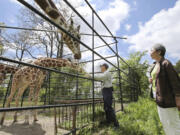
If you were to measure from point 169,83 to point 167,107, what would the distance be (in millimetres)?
267

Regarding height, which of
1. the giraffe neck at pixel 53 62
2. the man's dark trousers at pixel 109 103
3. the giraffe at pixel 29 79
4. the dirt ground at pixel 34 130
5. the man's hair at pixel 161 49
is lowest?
the dirt ground at pixel 34 130

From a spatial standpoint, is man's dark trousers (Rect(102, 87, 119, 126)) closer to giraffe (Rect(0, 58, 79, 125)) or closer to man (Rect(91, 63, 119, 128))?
man (Rect(91, 63, 119, 128))

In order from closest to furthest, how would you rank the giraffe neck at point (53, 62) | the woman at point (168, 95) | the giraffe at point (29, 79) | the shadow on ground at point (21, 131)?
the woman at point (168, 95)
the shadow on ground at point (21, 131)
the giraffe at point (29, 79)
the giraffe neck at point (53, 62)

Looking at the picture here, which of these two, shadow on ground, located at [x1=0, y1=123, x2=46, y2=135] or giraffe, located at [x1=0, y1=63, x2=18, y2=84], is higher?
giraffe, located at [x1=0, y1=63, x2=18, y2=84]

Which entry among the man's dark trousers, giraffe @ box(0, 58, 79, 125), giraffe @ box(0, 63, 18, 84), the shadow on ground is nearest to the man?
the man's dark trousers

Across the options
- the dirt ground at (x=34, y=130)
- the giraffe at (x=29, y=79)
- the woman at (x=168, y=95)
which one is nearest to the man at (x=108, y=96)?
the dirt ground at (x=34, y=130)

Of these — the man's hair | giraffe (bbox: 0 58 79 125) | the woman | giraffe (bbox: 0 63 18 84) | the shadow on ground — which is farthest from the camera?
giraffe (bbox: 0 58 79 125)

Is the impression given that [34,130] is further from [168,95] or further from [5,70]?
[168,95]

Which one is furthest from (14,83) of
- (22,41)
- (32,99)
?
(22,41)

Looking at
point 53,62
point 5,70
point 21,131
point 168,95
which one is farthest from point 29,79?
point 168,95

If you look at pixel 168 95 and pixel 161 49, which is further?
pixel 161 49

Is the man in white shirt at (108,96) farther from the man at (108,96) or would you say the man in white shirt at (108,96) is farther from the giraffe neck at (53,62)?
the giraffe neck at (53,62)

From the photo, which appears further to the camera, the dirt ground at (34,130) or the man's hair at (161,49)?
the dirt ground at (34,130)

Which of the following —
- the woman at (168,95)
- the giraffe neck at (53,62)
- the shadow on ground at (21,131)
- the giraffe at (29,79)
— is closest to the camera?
the woman at (168,95)
